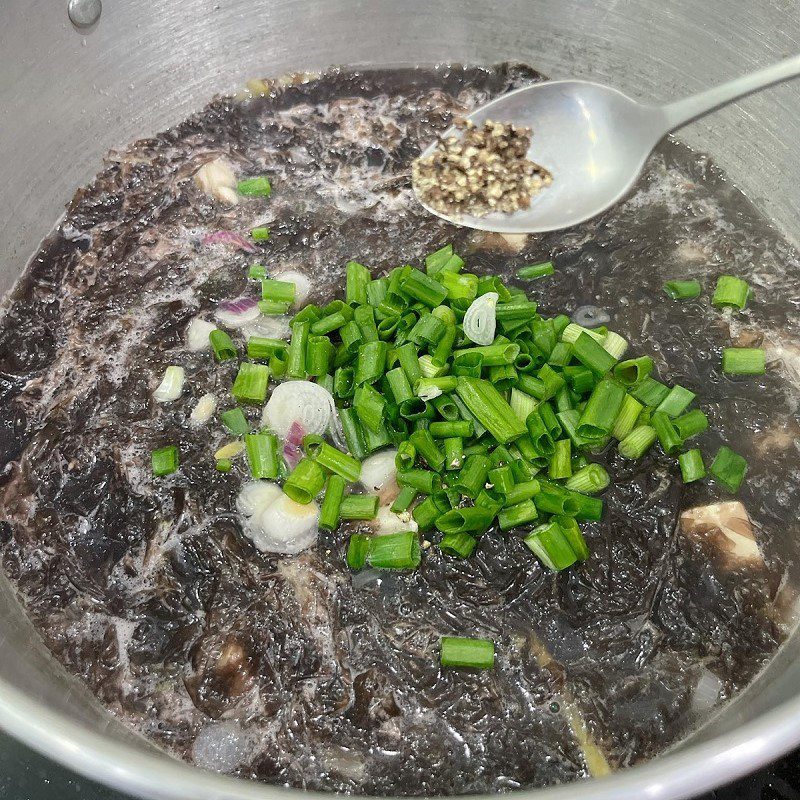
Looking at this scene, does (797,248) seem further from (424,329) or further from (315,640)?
(315,640)

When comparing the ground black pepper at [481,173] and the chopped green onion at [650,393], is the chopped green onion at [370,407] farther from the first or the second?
the ground black pepper at [481,173]

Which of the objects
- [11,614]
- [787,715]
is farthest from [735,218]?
[11,614]

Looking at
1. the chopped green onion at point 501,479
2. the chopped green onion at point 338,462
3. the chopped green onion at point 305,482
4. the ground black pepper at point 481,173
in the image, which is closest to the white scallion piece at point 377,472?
the chopped green onion at point 338,462

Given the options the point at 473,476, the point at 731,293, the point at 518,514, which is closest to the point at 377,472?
the point at 473,476

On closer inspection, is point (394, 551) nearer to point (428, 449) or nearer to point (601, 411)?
point (428, 449)

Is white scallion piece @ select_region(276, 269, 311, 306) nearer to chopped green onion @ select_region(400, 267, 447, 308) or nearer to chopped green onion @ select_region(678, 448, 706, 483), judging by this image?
chopped green onion @ select_region(400, 267, 447, 308)
